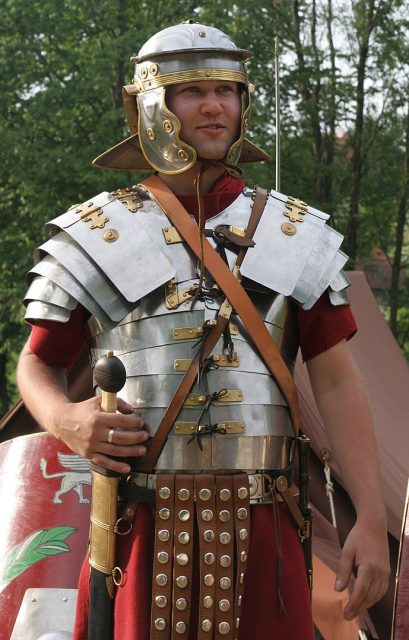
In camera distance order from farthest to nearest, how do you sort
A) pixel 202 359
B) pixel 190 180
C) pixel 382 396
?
pixel 382 396
pixel 190 180
pixel 202 359

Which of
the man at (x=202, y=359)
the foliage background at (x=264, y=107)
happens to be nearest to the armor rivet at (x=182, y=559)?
the man at (x=202, y=359)

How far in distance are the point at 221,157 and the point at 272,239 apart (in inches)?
9.6

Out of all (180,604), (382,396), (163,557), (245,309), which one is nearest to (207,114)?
(245,309)

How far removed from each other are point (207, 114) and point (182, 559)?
109 cm

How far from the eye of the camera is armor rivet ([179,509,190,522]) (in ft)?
8.74

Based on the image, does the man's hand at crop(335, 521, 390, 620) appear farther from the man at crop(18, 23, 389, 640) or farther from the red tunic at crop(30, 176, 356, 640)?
the red tunic at crop(30, 176, 356, 640)

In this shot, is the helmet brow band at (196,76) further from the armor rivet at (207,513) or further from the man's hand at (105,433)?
the armor rivet at (207,513)

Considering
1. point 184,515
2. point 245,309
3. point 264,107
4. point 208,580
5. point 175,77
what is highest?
point 264,107

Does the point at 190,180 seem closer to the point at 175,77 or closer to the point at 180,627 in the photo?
the point at 175,77

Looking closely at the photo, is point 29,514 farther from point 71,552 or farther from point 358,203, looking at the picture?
point 358,203

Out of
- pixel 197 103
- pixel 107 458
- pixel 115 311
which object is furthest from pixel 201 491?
pixel 197 103

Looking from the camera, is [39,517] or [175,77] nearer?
[175,77]

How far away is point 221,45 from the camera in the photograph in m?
2.96

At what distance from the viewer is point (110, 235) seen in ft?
9.54
